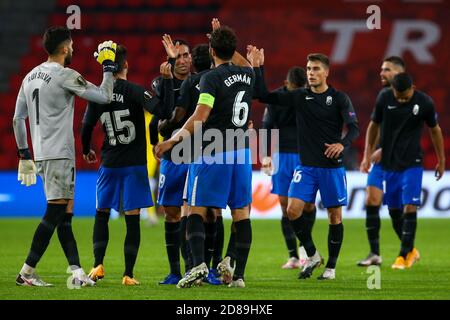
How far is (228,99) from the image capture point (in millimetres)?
7914

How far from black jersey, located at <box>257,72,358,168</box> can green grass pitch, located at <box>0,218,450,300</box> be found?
4.02 ft

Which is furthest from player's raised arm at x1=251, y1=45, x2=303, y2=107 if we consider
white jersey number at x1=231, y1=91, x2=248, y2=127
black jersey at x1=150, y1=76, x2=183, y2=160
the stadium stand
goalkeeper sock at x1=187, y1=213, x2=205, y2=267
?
the stadium stand

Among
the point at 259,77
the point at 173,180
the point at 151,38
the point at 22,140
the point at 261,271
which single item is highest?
the point at 151,38

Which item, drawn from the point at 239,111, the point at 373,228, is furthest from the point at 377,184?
the point at 239,111

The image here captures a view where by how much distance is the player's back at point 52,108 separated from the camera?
7961 millimetres

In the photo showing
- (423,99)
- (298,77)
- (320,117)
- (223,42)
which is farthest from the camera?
(423,99)

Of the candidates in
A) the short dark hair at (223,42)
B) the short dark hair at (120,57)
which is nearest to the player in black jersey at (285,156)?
the short dark hair at (120,57)

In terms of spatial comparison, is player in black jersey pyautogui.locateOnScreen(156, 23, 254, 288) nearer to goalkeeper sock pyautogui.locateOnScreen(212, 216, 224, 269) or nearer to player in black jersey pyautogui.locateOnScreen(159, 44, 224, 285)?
player in black jersey pyautogui.locateOnScreen(159, 44, 224, 285)

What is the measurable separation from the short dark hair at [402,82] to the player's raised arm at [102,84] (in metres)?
3.81

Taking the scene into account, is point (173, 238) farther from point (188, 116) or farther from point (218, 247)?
point (188, 116)

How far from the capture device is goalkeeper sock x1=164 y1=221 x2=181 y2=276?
28.0 ft

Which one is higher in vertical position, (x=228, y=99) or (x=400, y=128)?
(x=228, y=99)

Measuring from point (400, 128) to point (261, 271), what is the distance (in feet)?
7.84

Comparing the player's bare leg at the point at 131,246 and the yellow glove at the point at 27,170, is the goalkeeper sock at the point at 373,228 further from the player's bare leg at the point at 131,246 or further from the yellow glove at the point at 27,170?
the yellow glove at the point at 27,170
